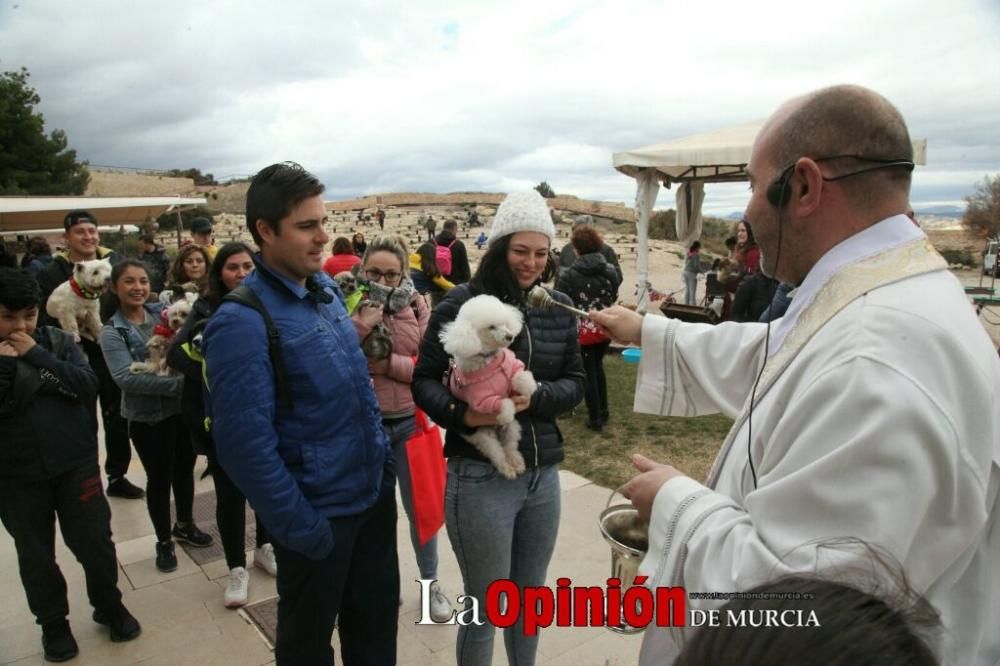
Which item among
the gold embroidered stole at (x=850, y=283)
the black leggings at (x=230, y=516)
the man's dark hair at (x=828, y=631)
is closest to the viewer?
the man's dark hair at (x=828, y=631)

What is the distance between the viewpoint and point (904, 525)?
3.33 ft

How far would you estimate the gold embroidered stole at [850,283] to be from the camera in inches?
49.1

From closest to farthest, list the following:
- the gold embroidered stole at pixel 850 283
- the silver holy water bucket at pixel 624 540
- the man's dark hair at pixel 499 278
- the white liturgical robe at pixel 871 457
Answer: the white liturgical robe at pixel 871 457 < the gold embroidered stole at pixel 850 283 < the silver holy water bucket at pixel 624 540 < the man's dark hair at pixel 499 278

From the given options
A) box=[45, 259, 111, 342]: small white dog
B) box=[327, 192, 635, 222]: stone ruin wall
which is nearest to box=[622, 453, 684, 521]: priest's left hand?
box=[45, 259, 111, 342]: small white dog

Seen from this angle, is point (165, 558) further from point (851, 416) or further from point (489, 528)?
point (851, 416)

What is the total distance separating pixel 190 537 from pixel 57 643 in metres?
1.10

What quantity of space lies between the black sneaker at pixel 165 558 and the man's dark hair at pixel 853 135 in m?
4.12

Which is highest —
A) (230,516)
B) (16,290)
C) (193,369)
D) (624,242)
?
(624,242)

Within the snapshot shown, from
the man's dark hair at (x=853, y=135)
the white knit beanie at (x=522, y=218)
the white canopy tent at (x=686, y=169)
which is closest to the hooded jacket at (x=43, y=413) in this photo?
the white knit beanie at (x=522, y=218)

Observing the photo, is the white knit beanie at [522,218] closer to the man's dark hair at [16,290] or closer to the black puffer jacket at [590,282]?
the man's dark hair at [16,290]

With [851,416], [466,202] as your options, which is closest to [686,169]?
[851,416]

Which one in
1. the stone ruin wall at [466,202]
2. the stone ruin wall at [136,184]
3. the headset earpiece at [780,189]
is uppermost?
the stone ruin wall at [136,184]

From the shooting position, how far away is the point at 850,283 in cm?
128

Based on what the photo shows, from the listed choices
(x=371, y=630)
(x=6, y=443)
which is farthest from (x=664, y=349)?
(x=6, y=443)
